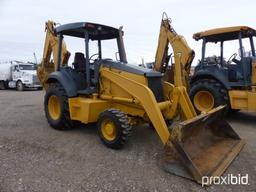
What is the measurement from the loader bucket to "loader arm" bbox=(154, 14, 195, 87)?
8.44ft

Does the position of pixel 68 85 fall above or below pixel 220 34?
below

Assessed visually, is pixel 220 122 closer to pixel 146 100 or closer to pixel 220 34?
pixel 146 100

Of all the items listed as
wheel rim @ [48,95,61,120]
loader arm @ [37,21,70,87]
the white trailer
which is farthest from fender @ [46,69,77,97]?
the white trailer

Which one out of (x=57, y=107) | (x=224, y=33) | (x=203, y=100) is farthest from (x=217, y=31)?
(x=57, y=107)

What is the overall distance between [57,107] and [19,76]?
1444cm

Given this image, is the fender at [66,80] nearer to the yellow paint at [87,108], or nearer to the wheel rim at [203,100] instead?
the yellow paint at [87,108]

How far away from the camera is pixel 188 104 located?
5.33 metres

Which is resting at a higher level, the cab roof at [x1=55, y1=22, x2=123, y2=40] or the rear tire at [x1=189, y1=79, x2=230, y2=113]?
the cab roof at [x1=55, y1=22, x2=123, y2=40]

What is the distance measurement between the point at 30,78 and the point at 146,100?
52.7ft

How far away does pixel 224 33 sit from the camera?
300 inches

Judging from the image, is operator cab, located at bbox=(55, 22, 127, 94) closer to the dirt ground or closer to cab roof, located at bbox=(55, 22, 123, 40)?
cab roof, located at bbox=(55, 22, 123, 40)

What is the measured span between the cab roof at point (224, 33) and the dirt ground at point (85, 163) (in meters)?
2.56

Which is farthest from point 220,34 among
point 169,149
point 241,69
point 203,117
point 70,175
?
point 70,175

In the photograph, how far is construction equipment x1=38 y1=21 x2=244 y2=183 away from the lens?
13.6 feet
